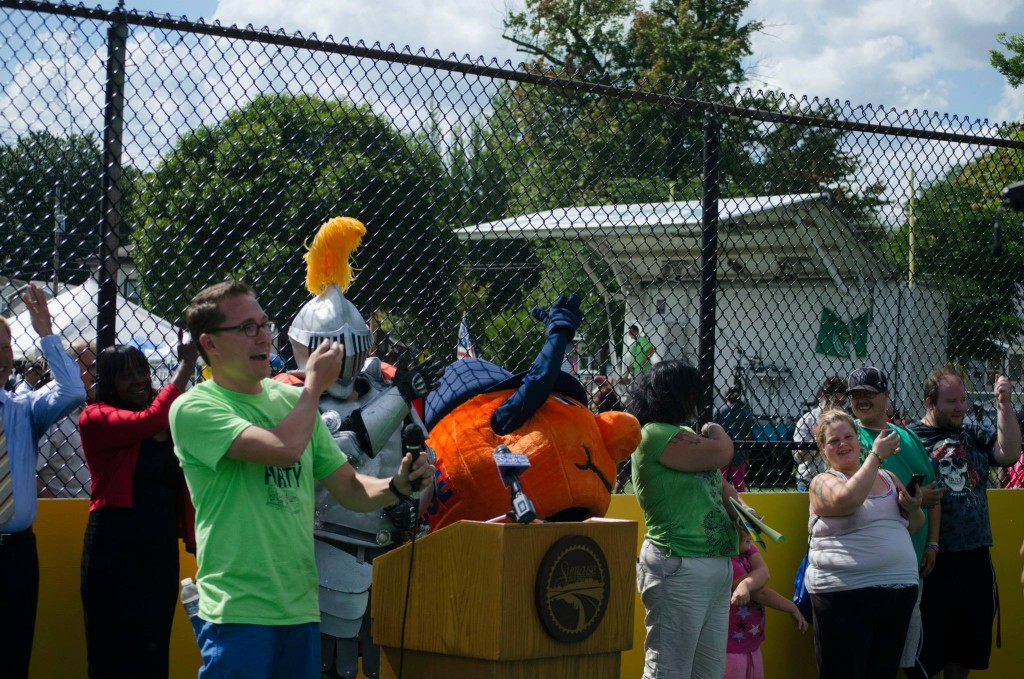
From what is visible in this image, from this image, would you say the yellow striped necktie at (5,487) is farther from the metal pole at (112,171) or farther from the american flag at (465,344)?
the american flag at (465,344)

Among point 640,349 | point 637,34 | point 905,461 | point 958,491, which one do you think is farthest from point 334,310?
point 637,34

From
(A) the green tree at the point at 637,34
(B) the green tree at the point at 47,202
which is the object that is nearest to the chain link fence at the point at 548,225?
(B) the green tree at the point at 47,202

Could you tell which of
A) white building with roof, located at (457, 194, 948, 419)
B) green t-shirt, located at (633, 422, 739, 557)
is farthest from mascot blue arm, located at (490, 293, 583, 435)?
white building with roof, located at (457, 194, 948, 419)

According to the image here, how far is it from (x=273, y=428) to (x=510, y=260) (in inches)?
93.1

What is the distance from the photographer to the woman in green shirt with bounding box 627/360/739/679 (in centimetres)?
433

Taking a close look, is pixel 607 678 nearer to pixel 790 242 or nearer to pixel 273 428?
pixel 273 428

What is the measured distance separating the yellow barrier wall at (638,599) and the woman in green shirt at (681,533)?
68 centimetres

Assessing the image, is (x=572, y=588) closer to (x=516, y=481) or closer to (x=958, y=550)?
(x=516, y=481)

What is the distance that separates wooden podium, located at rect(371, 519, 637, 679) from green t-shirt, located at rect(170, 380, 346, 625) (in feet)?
1.84

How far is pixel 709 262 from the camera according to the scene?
522 cm

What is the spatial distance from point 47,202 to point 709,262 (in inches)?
115

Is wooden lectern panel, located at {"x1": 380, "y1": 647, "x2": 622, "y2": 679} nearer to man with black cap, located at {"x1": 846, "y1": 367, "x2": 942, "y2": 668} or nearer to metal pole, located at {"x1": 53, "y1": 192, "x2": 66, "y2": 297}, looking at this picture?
metal pole, located at {"x1": 53, "y1": 192, "x2": 66, "y2": 297}

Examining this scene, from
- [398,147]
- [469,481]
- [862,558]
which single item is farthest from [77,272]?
[862,558]

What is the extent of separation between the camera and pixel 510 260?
5102 mm
